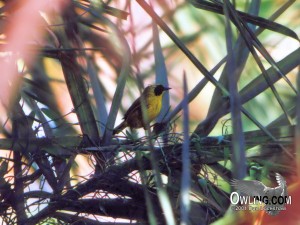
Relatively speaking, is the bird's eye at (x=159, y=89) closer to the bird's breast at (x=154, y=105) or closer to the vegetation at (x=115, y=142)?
the bird's breast at (x=154, y=105)

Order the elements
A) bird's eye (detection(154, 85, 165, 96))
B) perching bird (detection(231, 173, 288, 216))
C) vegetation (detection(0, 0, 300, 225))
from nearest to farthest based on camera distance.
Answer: perching bird (detection(231, 173, 288, 216)), vegetation (detection(0, 0, 300, 225)), bird's eye (detection(154, 85, 165, 96))

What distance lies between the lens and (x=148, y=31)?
334 cm

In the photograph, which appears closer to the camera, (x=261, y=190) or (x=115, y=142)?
(x=261, y=190)

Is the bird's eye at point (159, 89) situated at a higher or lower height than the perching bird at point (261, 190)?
higher

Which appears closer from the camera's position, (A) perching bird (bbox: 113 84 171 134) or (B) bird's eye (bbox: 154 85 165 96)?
(B) bird's eye (bbox: 154 85 165 96)

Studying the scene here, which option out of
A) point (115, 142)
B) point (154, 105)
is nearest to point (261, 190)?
point (115, 142)

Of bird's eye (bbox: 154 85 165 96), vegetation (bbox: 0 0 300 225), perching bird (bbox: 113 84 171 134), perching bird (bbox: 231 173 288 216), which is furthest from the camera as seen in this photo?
perching bird (bbox: 113 84 171 134)

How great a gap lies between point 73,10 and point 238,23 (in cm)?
61

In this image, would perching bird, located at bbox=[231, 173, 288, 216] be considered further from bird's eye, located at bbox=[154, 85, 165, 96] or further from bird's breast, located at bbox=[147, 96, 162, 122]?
bird's breast, located at bbox=[147, 96, 162, 122]

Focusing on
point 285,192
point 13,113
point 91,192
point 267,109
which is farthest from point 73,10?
point 267,109

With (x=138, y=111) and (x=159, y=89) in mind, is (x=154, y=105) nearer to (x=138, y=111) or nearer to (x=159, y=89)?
(x=138, y=111)

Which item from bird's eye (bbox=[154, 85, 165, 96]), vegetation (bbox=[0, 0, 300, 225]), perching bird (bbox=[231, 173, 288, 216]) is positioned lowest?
perching bird (bbox=[231, 173, 288, 216])

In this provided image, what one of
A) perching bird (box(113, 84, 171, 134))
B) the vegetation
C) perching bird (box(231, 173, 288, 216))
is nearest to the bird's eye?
perching bird (box(113, 84, 171, 134))

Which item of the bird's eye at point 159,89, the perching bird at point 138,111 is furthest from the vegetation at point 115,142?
the perching bird at point 138,111
